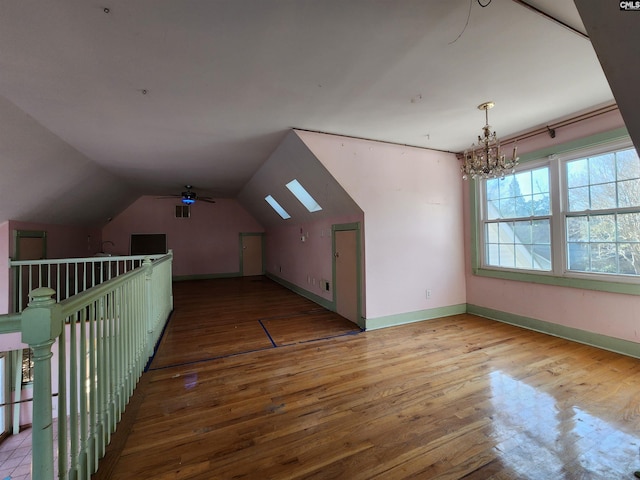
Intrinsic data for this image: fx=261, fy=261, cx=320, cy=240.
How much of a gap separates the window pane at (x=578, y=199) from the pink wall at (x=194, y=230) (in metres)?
7.86

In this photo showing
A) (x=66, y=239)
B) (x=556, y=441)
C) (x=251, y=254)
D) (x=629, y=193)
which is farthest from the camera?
(x=251, y=254)

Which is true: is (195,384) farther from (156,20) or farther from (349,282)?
(156,20)

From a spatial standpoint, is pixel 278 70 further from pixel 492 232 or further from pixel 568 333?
pixel 568 333

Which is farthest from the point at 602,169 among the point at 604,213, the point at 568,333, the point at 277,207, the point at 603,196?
the point at 277,207

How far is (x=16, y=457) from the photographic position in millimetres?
3340

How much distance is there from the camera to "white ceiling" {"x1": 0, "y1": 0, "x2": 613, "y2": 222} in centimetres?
151

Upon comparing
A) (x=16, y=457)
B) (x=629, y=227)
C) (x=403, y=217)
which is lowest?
(x=16, y=457)

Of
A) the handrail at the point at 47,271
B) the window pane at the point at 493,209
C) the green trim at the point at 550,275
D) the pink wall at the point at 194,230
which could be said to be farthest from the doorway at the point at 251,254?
the window pane at the point at 493,209

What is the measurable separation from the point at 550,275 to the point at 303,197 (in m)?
3.93

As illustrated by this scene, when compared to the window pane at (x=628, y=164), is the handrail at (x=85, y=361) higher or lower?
lower

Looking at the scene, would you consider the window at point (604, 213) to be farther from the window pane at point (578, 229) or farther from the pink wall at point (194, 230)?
the pink wall at point (194, 230)

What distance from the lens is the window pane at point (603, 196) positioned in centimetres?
284

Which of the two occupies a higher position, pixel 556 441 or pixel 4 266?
pixel 4 266

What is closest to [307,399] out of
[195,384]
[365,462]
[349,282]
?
[365,462]
